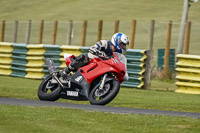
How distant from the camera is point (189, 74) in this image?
1758 centimetres

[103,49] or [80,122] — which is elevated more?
[103,49]

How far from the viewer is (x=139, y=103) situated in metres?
12.7

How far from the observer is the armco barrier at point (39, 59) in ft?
60.0

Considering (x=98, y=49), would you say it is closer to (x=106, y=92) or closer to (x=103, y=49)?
(x=103, y=49)

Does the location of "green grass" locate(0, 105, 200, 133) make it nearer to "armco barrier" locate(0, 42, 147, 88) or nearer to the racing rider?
the racing rider

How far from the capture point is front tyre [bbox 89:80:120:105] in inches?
428

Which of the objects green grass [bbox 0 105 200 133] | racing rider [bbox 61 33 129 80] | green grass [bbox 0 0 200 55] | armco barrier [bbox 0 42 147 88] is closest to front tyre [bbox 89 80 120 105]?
racing rider [bbox 61 33 129 80]

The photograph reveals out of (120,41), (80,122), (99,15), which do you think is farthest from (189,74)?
(99,15)

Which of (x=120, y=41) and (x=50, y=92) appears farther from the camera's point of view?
(x=50, y=92)

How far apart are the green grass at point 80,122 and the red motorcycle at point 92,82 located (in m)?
1.46

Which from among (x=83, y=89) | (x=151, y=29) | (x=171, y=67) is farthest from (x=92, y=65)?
(x=171, y=67)

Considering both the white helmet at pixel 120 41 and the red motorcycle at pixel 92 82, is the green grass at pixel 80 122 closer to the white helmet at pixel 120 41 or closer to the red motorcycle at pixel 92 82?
the red motorcycle at pixel 92 82

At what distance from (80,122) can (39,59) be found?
1199 centimetres

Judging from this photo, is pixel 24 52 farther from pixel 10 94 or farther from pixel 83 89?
pixel 83 89
